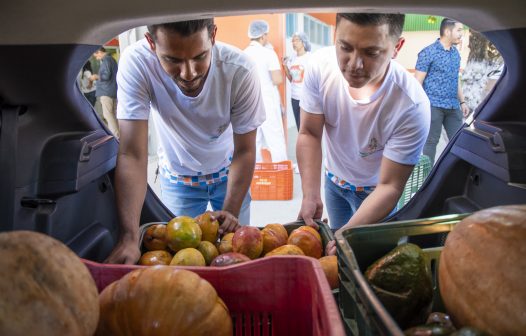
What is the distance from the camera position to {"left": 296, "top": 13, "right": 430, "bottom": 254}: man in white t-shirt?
4.66 feet

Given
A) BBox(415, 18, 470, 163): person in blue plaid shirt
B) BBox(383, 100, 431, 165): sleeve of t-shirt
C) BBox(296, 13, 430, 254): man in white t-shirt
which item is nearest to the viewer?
BBox(296, 13, 430, 254): man in white t-shirt

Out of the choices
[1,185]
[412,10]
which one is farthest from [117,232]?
[412,10]

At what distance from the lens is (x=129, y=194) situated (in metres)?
1.40

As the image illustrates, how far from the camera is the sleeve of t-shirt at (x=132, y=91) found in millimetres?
1592

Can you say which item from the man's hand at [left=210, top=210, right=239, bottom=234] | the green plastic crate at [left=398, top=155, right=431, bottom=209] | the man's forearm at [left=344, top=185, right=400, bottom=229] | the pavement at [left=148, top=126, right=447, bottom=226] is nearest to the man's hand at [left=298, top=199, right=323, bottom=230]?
the man's forearm at [left=344, top=185, right=400, bottom=229]

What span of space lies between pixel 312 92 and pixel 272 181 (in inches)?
98.2

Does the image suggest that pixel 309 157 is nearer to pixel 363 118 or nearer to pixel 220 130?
pixel 363 118

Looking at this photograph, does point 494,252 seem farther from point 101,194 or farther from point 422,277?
point 101,194

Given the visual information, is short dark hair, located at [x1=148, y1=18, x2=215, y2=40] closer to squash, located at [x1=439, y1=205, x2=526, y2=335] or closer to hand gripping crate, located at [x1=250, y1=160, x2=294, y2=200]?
squash, located at [x1=439, y1=205, x2=526, y2=335]

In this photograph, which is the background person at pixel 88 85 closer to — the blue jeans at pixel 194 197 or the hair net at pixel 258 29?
the hair net at pixel 258 29

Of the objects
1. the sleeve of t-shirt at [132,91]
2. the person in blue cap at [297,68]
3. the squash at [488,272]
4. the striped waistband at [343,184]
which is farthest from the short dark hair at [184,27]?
the person in blue cap at [297,68]

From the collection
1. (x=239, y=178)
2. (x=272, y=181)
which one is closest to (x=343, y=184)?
(x=239, y=178)

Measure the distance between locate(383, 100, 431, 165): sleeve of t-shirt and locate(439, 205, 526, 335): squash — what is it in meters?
0.97

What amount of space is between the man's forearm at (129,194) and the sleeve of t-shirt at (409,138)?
2.97ft
